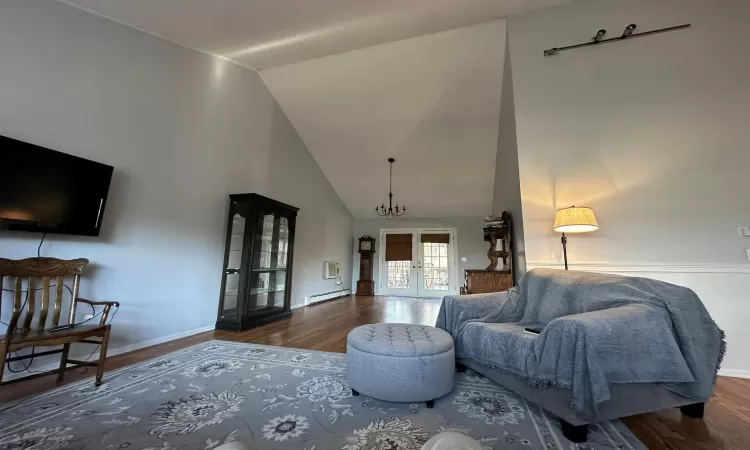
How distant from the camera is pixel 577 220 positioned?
8.37 ft

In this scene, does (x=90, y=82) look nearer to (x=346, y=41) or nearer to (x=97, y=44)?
(x=97, y=44)

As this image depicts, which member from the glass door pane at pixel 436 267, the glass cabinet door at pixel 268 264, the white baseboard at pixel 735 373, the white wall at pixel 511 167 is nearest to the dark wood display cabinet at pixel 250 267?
the glass cabinet door at pixel 268 264

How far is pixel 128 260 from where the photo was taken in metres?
2.72

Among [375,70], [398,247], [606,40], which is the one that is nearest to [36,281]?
[375,70]

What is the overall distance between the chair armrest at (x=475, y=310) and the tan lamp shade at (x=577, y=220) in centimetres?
84

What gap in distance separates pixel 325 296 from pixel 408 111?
427 cm

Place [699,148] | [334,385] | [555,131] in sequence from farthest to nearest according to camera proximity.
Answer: [555,131] → [699,148] → [334,385]

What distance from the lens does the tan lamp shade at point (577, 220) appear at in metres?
2.55

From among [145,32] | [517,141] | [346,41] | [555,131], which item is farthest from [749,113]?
→ [145,32]

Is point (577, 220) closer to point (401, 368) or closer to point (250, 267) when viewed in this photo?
point (401, 368)

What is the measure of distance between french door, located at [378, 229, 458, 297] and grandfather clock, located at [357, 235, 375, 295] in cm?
30

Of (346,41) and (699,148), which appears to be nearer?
(699,148)

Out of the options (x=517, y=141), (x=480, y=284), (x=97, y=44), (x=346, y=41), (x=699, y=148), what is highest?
(x=346, y=41)

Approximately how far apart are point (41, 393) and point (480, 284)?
152 inches
